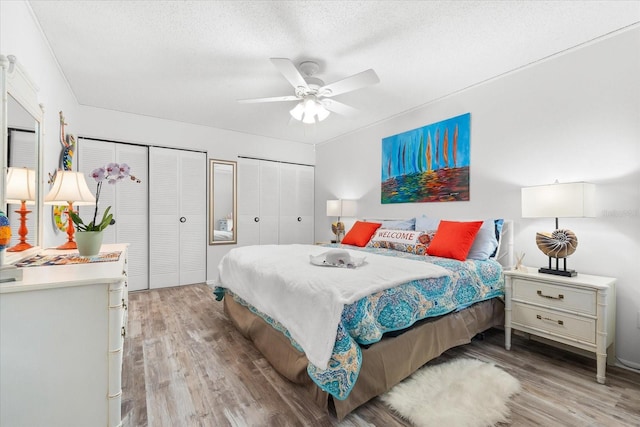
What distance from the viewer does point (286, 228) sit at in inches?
216

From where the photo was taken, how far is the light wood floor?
160cm

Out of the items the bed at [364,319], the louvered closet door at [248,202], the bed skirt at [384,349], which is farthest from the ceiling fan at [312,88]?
the louvered closet door at [248,202]

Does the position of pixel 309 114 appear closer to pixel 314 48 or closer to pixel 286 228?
pixel 314 48

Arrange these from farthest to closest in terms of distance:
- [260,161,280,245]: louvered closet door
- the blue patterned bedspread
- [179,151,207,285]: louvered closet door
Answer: [260,161,280,245]: louvered closet door < [179,151,207,285]: louvered closet door < the blue patterned bedspread

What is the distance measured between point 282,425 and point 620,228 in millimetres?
2766

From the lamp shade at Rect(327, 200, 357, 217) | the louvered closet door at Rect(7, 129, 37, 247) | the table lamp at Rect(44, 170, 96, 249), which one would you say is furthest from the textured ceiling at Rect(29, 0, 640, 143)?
the lamp shade at Rect(327, 200, 357, 217)

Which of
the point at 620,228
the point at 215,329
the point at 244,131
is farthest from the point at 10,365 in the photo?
the point at 244,131

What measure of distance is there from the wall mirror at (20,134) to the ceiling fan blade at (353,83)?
6.45 feet

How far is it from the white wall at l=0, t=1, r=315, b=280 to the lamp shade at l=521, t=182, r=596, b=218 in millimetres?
3620

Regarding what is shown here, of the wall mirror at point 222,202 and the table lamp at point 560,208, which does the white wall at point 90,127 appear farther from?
the table lamp at point 560,208

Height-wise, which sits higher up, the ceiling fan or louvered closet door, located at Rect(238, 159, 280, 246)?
the ceiling fan

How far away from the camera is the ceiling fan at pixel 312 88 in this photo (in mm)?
2246

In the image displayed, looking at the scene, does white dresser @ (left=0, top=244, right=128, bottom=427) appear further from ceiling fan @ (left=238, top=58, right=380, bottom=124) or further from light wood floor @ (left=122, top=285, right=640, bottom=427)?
ceiling fan @ (left=238, top=58, right=380, bottom=124)

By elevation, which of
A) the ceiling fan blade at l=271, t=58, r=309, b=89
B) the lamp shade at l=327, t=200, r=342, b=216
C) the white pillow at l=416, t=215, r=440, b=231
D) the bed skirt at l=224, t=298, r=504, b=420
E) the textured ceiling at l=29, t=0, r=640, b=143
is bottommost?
the bed skirt at l=224, t=298, r=504, b=420
